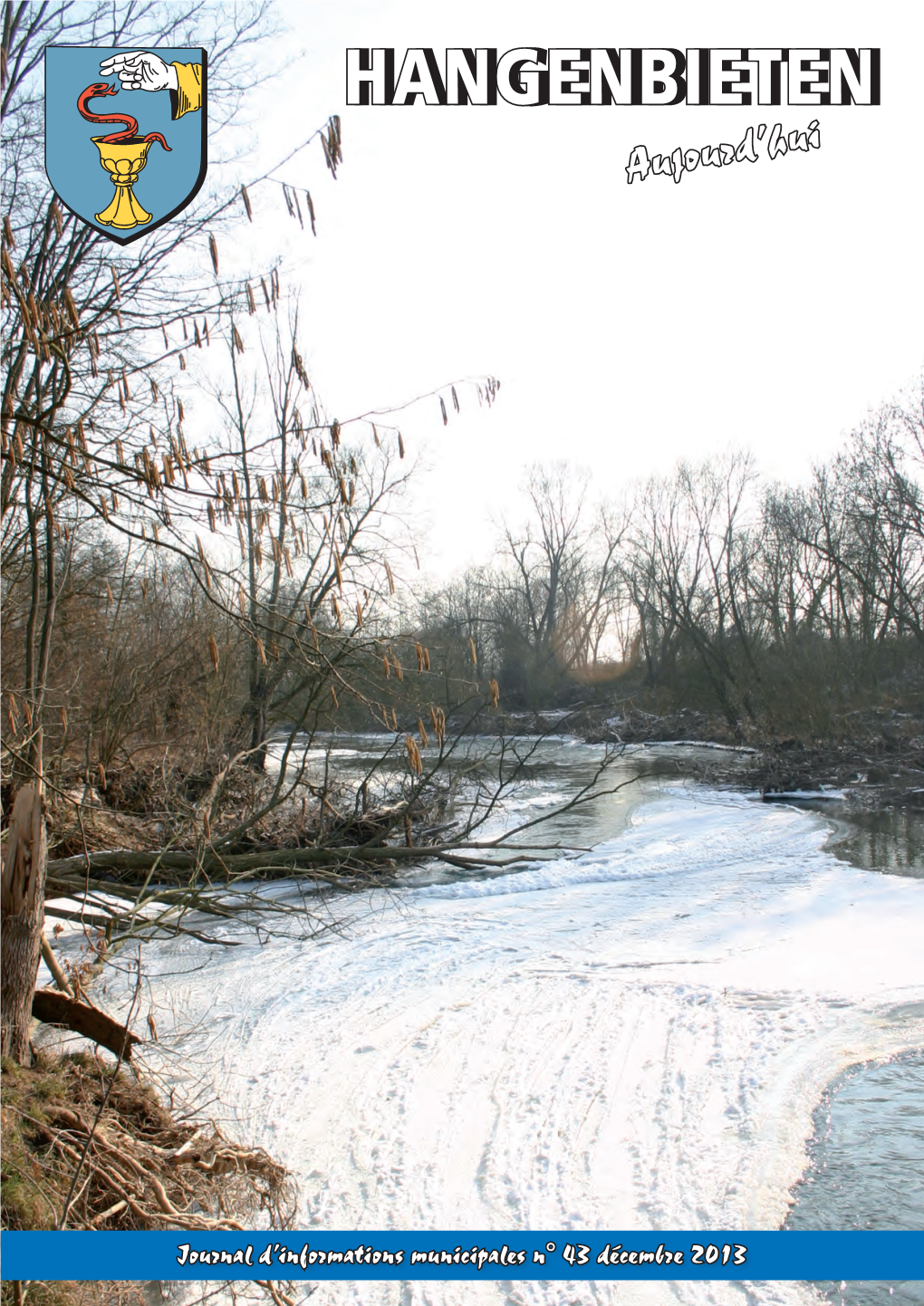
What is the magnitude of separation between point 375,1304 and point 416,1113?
4.69 feet

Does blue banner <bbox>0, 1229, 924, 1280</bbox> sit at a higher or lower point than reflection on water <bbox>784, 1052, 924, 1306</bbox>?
higher

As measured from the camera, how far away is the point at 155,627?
13.2 metres

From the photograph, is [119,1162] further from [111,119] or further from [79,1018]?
[111,119]

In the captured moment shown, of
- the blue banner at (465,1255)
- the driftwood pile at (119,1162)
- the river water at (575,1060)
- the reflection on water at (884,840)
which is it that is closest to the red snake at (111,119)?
the driftwood pile at (119,1162)

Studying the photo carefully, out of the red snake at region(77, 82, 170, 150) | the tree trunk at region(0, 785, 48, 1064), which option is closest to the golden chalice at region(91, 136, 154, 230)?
the red snake at region(77, 82, 170, 150)

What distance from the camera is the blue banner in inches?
111

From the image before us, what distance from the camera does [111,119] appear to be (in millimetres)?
Answer: 3229

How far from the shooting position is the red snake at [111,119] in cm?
321

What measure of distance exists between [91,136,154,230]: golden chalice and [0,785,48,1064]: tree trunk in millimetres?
2241

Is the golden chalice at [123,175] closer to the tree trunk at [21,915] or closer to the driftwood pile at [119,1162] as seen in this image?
the tree trunk at [21,915]

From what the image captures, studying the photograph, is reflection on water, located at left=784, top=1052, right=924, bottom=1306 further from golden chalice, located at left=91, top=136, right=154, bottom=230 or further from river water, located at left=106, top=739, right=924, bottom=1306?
golden chalice, located at left=91, top=136, right=154, bottom=230

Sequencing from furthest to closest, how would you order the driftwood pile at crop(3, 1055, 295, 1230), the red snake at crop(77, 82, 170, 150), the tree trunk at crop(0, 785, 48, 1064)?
the tree trunk at crop(0, 785, 48, 1064) → the driftwood pile at crop(3, 1055, 295, 1230) → the red snake at crop(77, 82, 170, 150)

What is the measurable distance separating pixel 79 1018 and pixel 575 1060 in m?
2.81

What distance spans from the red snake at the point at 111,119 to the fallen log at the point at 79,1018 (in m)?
3.64
